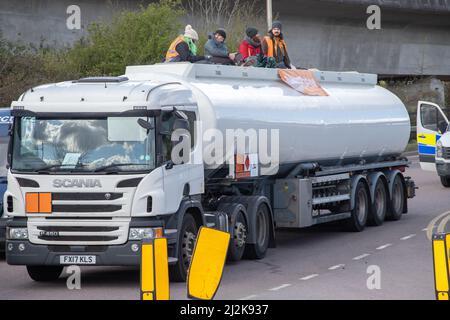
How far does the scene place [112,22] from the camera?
3556cm

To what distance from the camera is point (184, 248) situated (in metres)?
15.1

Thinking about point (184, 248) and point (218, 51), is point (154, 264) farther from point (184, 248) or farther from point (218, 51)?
point (218, 51)

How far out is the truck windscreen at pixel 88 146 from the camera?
14414mm

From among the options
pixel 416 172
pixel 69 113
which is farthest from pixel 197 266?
pixel 416 172

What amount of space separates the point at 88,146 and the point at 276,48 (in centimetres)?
703

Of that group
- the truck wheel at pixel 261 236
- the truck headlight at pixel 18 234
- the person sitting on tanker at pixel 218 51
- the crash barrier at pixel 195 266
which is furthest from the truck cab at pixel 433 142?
the crash barrier at pixel 195 266

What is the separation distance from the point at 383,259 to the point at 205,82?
3.66 m

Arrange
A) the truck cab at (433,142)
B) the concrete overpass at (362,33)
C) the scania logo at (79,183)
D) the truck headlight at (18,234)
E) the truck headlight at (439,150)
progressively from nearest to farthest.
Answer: the scania logo at (79,183) < the truck headlight at (18,234) < the truck cab at (433,142) < the truck headlight at (439,150) < the concrete overpass at (362,33)

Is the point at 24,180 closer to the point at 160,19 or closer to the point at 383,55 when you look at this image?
the point at 160,19

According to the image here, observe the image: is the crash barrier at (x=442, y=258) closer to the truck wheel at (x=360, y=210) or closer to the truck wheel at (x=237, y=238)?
the truck wheel at (x=237, y=238)

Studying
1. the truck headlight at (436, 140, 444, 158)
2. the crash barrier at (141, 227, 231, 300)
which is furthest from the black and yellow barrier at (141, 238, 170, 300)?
the truck headlight at (436, 140, 444, 158)

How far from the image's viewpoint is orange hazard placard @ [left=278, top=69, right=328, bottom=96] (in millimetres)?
19594

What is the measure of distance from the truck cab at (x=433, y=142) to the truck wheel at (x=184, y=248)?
15.0 meters
